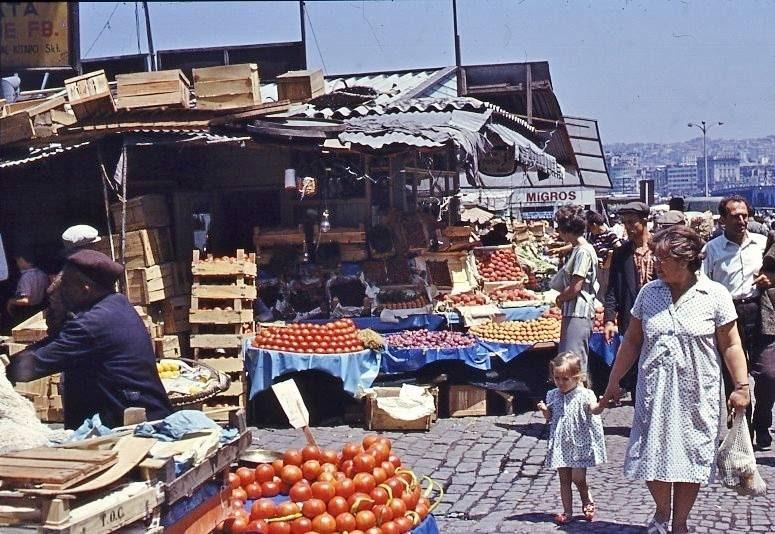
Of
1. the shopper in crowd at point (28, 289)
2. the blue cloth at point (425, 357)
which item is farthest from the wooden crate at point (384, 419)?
the shopper in crowd at point (28, 289)

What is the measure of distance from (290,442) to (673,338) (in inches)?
199

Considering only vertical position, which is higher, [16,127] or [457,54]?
[457,54]

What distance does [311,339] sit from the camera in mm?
10516

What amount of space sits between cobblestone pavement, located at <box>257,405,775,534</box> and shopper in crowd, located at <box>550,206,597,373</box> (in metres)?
1.06

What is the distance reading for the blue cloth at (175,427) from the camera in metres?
4.53

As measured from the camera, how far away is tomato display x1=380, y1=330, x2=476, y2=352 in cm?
1073

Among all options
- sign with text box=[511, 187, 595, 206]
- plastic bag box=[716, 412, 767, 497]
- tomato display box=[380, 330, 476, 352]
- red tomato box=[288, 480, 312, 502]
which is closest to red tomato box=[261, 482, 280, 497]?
red tomato box=[288, 480, 312, 502]

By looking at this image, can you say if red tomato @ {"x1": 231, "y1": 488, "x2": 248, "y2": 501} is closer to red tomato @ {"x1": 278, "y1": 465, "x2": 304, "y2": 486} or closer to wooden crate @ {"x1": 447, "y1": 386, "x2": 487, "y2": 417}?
red tomato @ {"x1": 278, "y1": 465, "x2": 304, "y2": 486}

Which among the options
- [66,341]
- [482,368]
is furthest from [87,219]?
[66,341]

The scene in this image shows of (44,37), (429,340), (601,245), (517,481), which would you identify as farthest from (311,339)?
(601,245)

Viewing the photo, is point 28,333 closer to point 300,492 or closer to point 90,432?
point 300,492

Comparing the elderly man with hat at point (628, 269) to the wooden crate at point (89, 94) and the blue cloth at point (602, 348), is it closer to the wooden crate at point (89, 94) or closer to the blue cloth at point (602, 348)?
the blue cloth at point (602, 348)

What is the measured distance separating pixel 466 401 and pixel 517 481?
2.57m

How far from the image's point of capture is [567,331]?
9.05 meters
